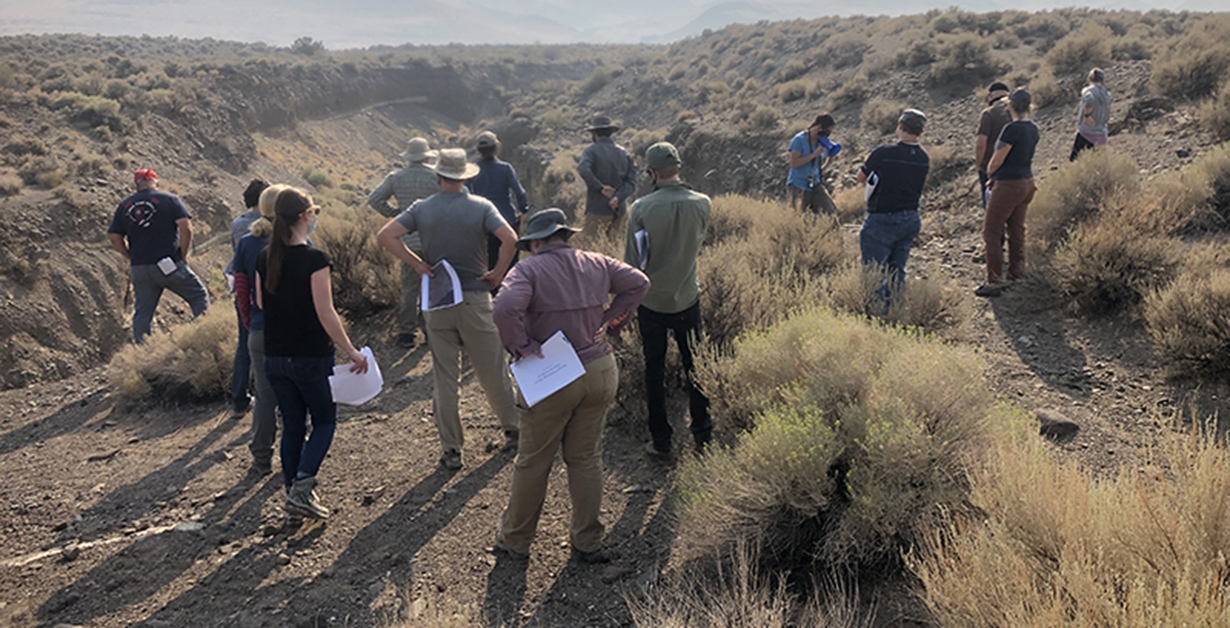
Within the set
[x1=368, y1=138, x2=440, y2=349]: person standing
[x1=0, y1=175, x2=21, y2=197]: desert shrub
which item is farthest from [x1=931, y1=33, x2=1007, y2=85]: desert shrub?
[x1=0, y1=175, x2=21, y2=197]: desert shrub

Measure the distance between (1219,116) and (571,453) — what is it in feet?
34.9

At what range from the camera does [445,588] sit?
3.39m

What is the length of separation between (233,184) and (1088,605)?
81.2 ft

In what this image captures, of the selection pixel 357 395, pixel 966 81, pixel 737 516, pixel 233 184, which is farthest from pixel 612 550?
pixel 233 184

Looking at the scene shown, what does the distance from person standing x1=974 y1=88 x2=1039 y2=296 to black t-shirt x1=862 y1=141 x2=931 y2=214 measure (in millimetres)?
1234

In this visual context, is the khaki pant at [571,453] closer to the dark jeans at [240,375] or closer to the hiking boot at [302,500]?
the hiking boot at [302,500]

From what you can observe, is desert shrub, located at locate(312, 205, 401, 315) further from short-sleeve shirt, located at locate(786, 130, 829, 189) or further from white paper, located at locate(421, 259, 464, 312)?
short-sleeve shirt, located at locate(786, 130, 829, 189)

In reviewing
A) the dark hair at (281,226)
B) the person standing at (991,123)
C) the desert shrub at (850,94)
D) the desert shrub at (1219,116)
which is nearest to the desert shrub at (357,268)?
the dark hair at (281,226)

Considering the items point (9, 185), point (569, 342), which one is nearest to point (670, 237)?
point (569, 342)

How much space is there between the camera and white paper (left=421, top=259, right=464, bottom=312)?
4285 millimetres

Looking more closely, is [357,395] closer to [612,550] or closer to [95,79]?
[612,550]

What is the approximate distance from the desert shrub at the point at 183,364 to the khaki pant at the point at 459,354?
10.6 feet

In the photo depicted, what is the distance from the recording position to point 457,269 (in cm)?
443

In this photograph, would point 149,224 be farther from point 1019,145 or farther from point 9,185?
point 9,185
